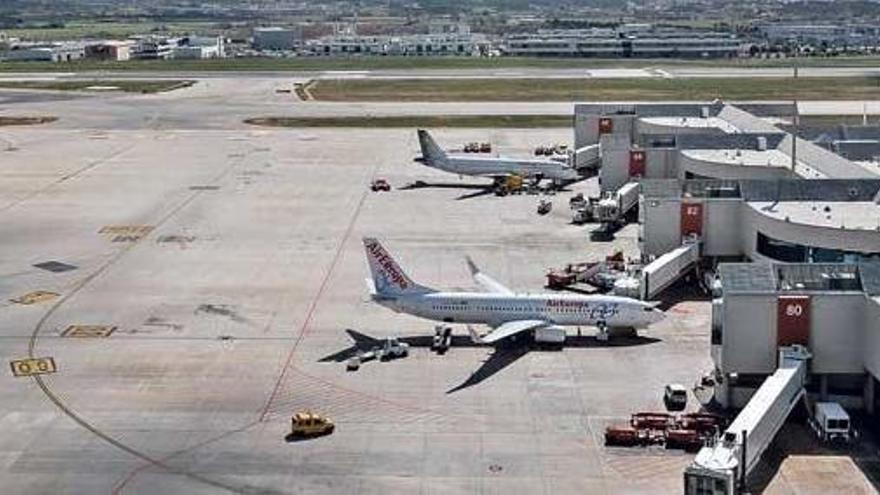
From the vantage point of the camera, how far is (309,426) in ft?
183

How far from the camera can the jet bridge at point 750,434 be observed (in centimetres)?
4519

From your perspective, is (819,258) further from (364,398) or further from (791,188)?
(364,398)

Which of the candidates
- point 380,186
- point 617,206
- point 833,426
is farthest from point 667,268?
point 380,186

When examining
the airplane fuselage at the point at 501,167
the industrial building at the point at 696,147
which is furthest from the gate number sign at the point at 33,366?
the airplane fuselage at the point at 501,167

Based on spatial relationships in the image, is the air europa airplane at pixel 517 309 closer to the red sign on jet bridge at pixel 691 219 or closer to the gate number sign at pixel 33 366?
the red sign on jet bridge at pixel 691 219

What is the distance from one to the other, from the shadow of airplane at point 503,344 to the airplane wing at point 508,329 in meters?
1.04

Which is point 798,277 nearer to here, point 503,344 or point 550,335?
point 550,335

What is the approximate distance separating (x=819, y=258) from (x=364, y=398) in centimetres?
2885

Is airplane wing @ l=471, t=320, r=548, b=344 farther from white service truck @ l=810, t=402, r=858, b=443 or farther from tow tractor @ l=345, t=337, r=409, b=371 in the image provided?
white service truck @ l=810, t=402, r=858, b=443

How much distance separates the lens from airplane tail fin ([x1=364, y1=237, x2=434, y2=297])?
69875 millimetres

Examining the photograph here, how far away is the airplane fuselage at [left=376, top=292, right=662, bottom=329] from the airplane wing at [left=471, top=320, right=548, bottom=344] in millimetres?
483

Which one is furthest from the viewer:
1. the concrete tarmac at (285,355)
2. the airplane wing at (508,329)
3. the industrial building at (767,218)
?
the industrial building at (767,218)

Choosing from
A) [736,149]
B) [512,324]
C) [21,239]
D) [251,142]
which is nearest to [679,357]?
[512,324]

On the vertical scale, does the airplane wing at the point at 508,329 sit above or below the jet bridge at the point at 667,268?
below
